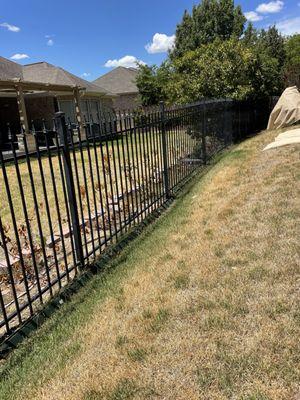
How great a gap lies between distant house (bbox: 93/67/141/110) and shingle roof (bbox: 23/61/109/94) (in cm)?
1168

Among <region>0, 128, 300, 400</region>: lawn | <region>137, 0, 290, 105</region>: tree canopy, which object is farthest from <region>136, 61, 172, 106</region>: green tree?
<region>0, 128, 300, 400</region>: lawn

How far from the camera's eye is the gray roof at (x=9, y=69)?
66.8 feet

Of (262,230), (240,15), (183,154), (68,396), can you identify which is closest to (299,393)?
(68,396)

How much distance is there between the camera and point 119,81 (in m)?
40.8

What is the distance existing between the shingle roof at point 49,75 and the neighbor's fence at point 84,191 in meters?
13.5

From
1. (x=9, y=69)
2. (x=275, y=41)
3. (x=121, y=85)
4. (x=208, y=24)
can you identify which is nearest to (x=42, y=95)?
(x=9, y=69)

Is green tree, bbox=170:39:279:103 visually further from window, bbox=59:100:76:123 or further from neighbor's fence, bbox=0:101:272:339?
window, bbox=59:100:76:123

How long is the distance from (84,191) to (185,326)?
443 centimetres

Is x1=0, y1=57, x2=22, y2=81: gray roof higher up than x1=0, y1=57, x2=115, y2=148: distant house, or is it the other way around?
x1=0, y1=57, x2=22, y2=81: gray roof

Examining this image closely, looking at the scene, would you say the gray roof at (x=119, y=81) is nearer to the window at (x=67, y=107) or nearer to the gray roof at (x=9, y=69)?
the window at (x=67, y=107)

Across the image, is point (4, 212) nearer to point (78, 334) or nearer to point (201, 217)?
point (201, 217)

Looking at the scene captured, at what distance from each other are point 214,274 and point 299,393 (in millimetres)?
1518

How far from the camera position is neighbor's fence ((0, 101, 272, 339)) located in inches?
136

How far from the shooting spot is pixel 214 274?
11.7 ft
